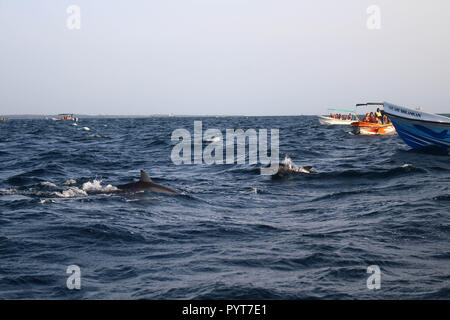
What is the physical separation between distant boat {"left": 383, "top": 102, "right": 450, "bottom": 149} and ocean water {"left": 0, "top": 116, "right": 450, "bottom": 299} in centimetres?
698

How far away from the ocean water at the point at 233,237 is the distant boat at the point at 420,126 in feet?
22.9

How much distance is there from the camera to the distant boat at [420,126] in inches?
1122

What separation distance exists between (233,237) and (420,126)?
21.7 m

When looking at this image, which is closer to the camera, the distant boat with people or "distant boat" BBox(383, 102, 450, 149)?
"distant boat" BBox(383, 102, 450, 149)

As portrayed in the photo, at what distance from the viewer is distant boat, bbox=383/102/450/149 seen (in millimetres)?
28500

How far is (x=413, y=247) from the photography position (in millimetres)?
10281

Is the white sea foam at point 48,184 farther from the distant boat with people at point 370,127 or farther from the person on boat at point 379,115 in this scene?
the person on boat at point 379,115

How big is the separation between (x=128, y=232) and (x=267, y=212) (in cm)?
439

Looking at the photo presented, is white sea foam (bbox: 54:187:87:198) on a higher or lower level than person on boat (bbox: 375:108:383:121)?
lower

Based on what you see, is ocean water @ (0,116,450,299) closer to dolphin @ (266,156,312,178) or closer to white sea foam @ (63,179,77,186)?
white sea foam @ (63,179,77,186)

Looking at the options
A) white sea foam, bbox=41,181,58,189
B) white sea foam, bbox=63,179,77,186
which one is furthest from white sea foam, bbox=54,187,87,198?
white sea foam, bbox=63,179,77,186

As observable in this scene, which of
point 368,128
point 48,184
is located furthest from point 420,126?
point 48,184

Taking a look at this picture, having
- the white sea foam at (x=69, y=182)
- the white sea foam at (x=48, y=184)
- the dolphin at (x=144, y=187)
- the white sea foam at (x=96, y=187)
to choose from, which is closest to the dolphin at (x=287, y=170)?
the dolphin at (x=144, y=187)

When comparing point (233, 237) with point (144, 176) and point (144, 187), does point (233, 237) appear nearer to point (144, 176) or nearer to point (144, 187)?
point (144, 176)
